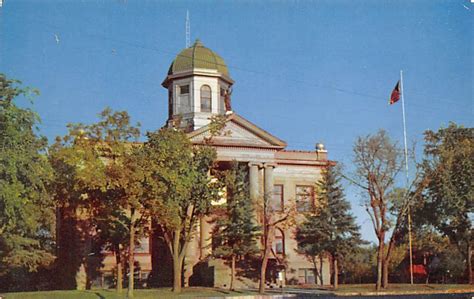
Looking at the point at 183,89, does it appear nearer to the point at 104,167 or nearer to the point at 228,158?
the point at 228,158

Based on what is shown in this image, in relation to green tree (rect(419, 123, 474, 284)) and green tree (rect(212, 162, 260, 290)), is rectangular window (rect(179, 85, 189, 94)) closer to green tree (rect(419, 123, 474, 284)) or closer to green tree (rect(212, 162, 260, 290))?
green tree (rect(212, 162, 260, 290))

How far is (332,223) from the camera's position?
51812mm

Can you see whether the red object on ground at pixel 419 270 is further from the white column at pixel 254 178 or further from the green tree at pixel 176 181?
the green tree at pixel 176 181

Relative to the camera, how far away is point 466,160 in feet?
161

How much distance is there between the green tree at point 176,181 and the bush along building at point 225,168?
22.7ft

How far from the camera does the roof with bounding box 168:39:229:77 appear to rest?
57.7 m

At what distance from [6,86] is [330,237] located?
28345 millimetres

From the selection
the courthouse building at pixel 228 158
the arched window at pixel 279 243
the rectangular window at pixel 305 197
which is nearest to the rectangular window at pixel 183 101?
the courthouse building at pixel 228 158

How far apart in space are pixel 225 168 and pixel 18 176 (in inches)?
975

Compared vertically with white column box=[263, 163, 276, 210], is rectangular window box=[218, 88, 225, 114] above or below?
above

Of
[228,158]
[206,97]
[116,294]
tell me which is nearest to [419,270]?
[228,158]

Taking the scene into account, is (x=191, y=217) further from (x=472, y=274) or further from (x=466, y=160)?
(x=472, y=274)

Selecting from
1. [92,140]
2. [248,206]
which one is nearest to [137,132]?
[92,140]

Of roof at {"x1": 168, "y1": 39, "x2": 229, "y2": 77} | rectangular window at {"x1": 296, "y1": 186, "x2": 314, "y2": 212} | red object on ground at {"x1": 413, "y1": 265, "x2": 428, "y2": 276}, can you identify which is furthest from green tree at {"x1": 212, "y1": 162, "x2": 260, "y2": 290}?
red object on ground at {"x1": 413, "y1": 265, "x2": 428, "y2": 276}
